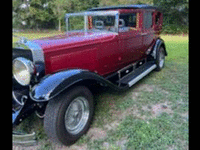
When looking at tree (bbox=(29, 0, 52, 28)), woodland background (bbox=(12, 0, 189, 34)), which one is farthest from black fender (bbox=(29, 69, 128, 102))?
tree (bbox=(29, 0, 52, 28))

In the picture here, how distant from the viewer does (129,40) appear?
3.92 m

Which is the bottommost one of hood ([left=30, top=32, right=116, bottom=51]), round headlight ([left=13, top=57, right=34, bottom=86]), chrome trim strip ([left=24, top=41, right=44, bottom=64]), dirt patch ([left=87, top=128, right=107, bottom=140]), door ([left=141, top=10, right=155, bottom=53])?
dirt patch ([left=87, top=128, right=107, bottom=140])

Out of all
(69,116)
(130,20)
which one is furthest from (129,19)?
(69,116)

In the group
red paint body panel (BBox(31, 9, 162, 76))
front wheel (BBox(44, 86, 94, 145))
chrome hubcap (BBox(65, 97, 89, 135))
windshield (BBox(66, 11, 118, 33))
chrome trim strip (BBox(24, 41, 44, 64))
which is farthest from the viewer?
windshield (BBox(66, 11, 118, 33))

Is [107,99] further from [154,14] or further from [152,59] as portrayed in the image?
[154,14]

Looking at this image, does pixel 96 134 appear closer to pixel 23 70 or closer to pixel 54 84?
pixel 54 84

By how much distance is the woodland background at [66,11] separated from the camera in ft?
60.6

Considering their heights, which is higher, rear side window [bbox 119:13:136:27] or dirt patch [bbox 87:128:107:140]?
rear side window [bbox 119:13:136:27]

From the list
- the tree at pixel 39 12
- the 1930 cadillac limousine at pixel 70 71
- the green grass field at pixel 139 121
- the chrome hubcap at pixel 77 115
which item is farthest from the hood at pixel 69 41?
the tree at pixel 39 12

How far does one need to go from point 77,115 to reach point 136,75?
6.32ft

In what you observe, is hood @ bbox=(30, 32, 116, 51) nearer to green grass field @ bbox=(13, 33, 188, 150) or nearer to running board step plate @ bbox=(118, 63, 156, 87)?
running board step plate @ bbox=(118, 63, 156, 87)

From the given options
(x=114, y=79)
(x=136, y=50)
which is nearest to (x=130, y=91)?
(x=114, y=79)

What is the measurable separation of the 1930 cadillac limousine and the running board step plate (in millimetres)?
20

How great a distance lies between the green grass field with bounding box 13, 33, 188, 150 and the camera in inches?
94.0
